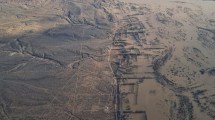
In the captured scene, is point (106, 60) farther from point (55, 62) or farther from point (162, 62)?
point (162, 62)

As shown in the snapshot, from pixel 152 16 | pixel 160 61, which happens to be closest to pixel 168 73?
pixel 160 61

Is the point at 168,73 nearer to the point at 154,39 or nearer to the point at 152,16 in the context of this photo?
the point at 154,39

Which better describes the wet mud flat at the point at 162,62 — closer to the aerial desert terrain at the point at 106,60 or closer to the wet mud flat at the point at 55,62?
the aerial desert terrain at the point at 106,60

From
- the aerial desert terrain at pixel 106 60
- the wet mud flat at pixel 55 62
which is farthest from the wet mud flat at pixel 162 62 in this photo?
the wet mud flat at pixel 55 62

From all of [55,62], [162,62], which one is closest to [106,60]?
[55,62]

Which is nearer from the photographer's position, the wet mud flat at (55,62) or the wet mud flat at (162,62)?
the wet mud flat at (55,62)

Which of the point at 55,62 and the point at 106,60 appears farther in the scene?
the point at 106,60

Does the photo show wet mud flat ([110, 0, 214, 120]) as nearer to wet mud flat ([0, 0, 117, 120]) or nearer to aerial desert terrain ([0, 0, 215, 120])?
aerial desert terrain ([0, 0, 215, 120])

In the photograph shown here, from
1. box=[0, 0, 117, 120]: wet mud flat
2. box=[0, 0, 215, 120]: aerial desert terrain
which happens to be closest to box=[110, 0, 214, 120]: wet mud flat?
box=[0, 0, 215, 120]: aerial desert terrain
